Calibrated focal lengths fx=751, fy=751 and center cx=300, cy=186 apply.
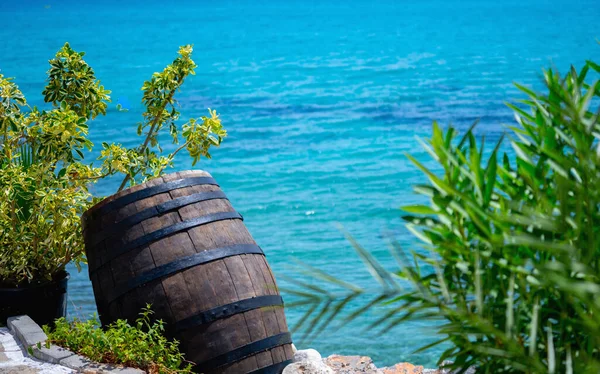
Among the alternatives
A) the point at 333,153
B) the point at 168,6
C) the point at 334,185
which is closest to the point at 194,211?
the point at 334,185

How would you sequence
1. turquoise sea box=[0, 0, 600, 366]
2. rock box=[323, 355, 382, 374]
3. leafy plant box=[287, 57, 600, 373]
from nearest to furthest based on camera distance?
leafy plant box=[287, 57, 600, 373] → rock box=[323, 355, 382, 374] → turquoise sea box=[0, 0, 600, 366]

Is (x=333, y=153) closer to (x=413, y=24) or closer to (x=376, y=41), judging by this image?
(x=376, y=41)

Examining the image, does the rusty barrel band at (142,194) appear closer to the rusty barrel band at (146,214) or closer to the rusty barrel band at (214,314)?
the rusty barrel band at (146,214)

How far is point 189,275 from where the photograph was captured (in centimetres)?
330

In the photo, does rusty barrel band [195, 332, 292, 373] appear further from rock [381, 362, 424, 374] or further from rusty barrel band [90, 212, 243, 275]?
rock [381, 362, 424, 374]

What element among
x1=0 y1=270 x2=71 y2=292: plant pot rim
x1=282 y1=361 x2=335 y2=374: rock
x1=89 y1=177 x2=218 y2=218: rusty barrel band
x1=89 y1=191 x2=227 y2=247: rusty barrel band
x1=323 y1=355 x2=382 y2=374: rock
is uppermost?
x1=89 y1=177 x2=218 y2=218: rusty barrel band

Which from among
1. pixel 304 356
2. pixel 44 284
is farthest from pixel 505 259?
pixel 44 284

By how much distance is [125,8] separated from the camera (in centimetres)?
4216

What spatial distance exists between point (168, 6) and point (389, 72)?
2443 cm

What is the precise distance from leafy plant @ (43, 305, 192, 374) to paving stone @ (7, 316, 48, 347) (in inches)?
12.2

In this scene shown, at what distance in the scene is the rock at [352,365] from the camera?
4191 millimetres

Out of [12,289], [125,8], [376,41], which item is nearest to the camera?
Answer: [12,289]

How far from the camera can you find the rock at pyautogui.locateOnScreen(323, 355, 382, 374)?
4.19 meters

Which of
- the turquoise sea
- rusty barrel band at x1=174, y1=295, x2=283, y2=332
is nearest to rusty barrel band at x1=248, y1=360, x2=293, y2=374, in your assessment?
rusty barrel band at x1=174, y1=295, x2=283, y2=332
